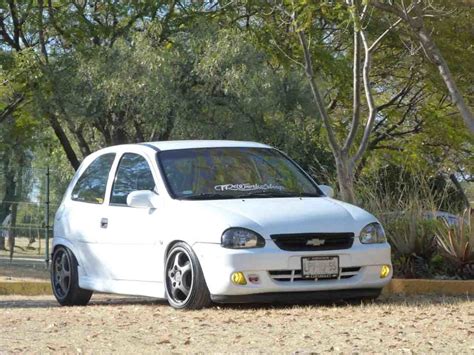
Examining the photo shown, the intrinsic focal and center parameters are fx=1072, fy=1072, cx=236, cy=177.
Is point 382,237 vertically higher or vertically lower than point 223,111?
lower

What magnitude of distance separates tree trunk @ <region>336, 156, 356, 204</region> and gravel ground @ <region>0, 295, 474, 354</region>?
4.44m

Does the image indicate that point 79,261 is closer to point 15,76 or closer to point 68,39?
point 15,76

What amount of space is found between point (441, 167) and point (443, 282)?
2199cm

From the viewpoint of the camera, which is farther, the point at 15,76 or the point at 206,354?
the point at 15,76

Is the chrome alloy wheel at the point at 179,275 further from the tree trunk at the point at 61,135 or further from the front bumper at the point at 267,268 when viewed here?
the tree trunk at the point at 61,135

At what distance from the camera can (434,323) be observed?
8.45 meters

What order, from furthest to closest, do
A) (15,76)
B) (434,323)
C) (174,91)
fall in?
1. (15,76)
2. (174,91)
3. (434,323)

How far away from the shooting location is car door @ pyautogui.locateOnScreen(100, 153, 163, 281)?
10.2 meters

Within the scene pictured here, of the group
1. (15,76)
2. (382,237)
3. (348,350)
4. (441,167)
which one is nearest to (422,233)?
(382,237)

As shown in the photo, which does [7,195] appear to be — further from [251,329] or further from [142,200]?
[251,329]

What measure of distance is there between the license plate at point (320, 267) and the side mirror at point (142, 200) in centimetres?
168

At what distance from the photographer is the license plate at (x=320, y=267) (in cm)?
943

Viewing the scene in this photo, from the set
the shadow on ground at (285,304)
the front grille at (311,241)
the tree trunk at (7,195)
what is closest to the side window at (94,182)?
the shadow on ground at (285,304)

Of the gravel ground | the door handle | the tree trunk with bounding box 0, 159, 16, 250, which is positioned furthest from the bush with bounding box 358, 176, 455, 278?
the tree trunk with bounding box 0, 159, 16, 250
